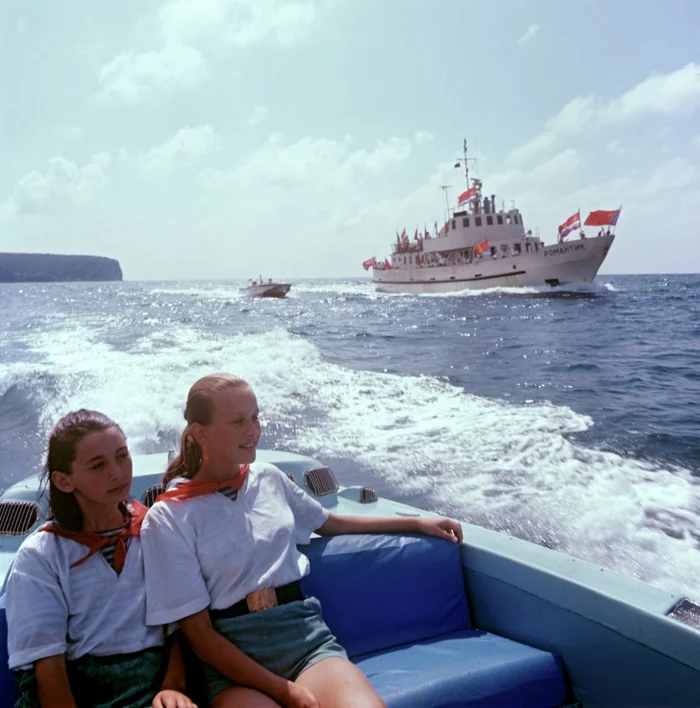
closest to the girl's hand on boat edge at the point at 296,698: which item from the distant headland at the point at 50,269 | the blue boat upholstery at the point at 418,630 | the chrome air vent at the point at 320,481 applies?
the blue boat upholstery at the point at 418,630

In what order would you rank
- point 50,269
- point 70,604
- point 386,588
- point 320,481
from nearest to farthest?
point 70,604 < point 386,588 < point 320,481 < point 50,269

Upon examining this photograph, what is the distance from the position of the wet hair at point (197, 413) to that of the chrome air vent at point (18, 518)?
95 cm

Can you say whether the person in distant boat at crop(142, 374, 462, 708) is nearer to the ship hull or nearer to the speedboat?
the speedboat

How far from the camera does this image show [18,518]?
244 centimetres

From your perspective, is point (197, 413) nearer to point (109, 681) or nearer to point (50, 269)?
point (109, 681)

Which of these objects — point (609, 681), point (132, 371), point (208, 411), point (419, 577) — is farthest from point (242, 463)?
point (132, 371)

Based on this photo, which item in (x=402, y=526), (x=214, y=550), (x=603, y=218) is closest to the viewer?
(x=214, y=550)

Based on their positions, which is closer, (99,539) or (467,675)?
(99,539)

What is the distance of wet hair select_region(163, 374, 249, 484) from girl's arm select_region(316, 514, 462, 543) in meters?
0.63

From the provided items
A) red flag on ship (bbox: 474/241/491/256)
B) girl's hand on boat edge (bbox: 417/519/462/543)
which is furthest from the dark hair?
red flag on ship (bbox: 474/241/491/256)

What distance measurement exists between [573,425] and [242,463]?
6176 millimetres

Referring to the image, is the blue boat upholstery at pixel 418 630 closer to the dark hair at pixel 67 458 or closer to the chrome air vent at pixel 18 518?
the dark hair at pixel 67 458

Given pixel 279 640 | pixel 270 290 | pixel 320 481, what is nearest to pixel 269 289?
pixel 270 290

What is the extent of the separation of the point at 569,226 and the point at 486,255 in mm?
4886
